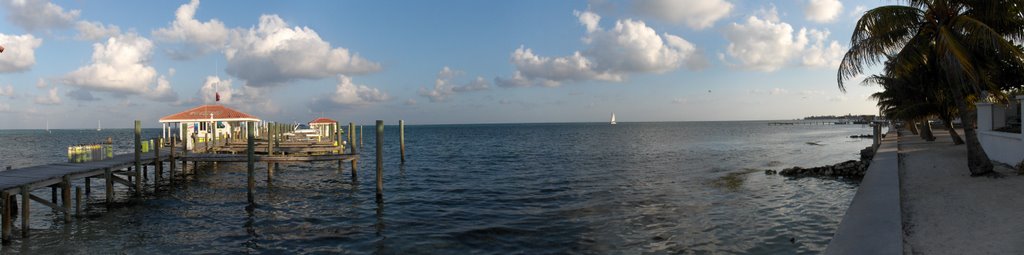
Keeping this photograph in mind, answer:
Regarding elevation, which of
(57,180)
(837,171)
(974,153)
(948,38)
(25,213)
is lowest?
(837,171)

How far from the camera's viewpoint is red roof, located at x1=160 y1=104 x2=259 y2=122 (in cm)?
2925

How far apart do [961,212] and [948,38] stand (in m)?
4.61

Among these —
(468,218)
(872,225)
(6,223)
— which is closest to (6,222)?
(6,223)

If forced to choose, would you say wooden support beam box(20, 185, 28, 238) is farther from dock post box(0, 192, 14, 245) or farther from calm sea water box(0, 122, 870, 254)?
dock post box(0, 192, 14, 245)

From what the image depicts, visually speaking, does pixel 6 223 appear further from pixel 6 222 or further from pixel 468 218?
pixel 468 218

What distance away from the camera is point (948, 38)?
11.6 m

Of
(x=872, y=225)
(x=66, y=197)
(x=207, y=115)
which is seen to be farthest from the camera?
(x=207, y=115)

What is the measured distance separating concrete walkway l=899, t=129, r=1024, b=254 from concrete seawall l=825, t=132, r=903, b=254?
183mm

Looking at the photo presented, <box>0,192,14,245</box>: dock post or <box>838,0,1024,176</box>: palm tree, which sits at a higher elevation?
<box>838,0,1024,176</box>: palm tree

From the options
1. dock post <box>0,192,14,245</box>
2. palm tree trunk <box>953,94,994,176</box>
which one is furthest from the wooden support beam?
palm tree trunk <box>953,94,994,176</box>

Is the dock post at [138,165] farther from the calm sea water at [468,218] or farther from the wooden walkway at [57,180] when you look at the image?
the calm sea water at [468,218]

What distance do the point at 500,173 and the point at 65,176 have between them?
16759 mm

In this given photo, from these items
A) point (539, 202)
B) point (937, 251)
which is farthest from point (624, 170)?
point (937, 251)

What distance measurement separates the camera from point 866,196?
11.1 meters
